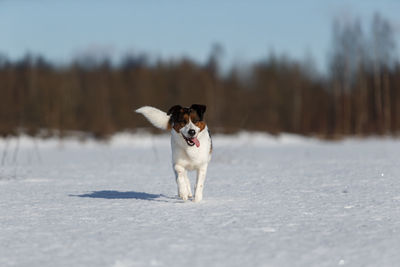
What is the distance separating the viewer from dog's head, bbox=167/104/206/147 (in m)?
6.64

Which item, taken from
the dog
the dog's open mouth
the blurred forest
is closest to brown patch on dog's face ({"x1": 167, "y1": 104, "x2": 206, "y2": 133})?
the dog

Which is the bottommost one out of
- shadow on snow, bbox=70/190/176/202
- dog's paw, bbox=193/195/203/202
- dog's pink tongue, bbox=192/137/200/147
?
shadow on snow, bbox=70/190/176/202

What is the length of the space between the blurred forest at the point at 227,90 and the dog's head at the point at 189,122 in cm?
3621

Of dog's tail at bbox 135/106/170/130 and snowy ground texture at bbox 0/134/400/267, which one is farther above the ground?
dog's tail at bbox 135/106/170/130

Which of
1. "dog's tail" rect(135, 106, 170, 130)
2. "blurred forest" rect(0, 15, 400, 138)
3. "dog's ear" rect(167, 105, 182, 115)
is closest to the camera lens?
"dog's ear" rect(167, 105, 182, 115)

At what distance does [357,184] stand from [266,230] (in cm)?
448

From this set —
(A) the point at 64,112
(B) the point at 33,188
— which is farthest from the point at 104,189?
(A) the point at 64,112

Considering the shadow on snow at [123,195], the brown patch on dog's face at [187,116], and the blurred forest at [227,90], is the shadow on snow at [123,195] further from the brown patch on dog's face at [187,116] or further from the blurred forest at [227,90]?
the blurred forest at [227,90]

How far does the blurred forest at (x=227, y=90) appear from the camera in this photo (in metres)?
45.7

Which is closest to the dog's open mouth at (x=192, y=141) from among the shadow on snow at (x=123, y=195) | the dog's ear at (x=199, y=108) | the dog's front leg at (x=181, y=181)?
the dog's ear at (x=199, y=108)

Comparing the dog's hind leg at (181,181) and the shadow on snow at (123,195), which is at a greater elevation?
the dog's hind leg at (181,181)

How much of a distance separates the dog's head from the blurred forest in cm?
3621

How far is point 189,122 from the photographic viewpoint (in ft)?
21.9

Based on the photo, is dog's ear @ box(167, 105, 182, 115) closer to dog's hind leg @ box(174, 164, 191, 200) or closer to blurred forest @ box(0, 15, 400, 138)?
dog's hind leg @ box(174, 164, 191, 200)
